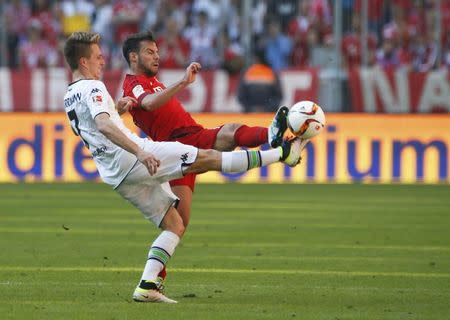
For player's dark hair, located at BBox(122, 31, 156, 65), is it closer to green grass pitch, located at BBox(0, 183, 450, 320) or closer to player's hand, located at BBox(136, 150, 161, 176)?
player's hand, located at BBox(136, 150, 161, 176)

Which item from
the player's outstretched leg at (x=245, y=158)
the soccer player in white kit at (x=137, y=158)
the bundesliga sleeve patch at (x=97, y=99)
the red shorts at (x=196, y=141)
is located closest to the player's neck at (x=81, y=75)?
the soccer player in white kit at (x=137, y=158)

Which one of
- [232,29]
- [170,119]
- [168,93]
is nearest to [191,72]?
[168,93]

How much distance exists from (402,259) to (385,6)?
44.9 ft

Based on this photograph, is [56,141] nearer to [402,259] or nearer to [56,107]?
[56,107]

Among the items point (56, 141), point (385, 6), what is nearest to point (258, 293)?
point (56, 141)

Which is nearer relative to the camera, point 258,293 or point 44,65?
point 258,293

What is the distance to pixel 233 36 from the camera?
2619cm

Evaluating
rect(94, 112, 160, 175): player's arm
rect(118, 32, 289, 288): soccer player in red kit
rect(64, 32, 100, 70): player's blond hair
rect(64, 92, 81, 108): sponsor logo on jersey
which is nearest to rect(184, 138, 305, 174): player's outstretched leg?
rect(118, 32, 289, 288): soccer player in red kit

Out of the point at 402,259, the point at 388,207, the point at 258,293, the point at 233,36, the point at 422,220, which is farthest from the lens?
the point at 233,36

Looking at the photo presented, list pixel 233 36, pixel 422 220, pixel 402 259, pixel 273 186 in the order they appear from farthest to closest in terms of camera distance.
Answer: pixel 233 36 → pixel 273 186 → pixel 422 220 → pixel 402 259

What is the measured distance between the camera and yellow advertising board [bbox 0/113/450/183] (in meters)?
23.0

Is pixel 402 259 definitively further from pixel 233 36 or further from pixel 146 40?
pixel 233 36

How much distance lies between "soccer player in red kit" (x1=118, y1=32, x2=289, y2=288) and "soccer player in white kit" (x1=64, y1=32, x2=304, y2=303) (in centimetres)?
26

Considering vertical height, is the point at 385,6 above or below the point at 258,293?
above
